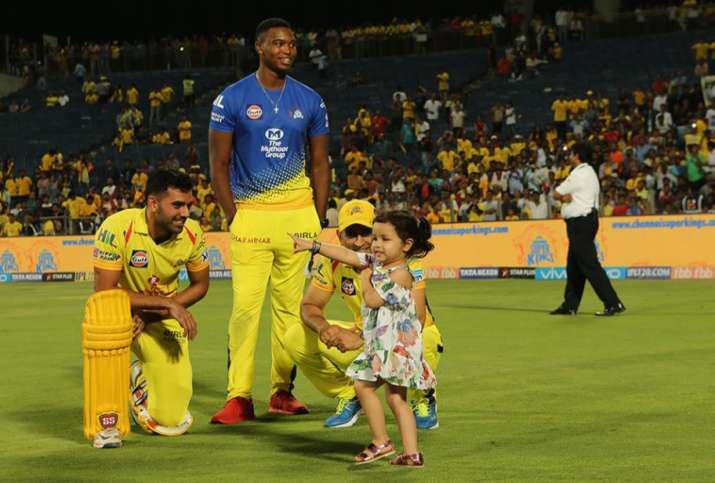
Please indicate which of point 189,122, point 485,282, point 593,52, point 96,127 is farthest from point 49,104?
point 485,282

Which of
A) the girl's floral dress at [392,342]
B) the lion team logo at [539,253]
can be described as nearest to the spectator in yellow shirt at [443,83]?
the lion team logo at [539,253]

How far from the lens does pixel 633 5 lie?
5094cm

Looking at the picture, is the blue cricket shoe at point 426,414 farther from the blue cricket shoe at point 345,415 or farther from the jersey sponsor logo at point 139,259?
the jersey sponsor logo at point 139,259

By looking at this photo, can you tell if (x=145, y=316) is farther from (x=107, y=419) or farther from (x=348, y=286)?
(x=348, y=286)

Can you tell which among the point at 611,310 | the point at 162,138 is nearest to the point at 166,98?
the point at 162,138

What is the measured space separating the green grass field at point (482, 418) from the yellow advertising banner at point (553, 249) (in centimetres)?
791

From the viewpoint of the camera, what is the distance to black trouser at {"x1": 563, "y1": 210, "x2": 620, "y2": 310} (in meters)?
15.5

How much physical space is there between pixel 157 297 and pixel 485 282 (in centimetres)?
1681

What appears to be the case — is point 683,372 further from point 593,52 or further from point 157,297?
point 593,52

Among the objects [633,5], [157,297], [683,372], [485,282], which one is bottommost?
[485,282]

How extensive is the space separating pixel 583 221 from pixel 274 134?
775 cm

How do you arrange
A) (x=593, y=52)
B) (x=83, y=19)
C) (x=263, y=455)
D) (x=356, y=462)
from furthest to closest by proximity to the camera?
(x=83, y=19)
(x=593, y=52)
(x=263, y=455)
(x=356, y=462)

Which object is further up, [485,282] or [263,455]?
[263,455]

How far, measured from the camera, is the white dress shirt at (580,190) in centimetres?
1552
